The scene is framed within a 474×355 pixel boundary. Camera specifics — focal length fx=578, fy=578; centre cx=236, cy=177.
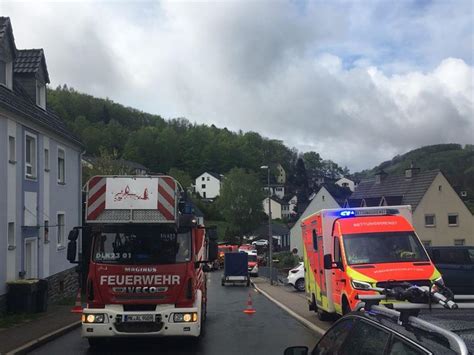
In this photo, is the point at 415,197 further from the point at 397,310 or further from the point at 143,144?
the point at 143,144

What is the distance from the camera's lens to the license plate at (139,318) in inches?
410

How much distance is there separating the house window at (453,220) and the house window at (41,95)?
37.6 meters

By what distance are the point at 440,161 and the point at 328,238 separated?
7824cm

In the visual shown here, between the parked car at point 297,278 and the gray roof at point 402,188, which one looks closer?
the parked car at point 297,278

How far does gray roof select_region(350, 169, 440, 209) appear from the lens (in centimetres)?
5059

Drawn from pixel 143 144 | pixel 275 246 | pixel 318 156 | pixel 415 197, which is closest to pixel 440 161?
pixel 275 246

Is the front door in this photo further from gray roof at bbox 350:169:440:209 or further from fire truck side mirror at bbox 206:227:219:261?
gray roof at bbox 350:169:440:209

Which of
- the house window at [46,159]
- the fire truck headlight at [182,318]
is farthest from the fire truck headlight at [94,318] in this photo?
the house window at [46,159]

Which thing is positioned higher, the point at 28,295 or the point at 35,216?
the point at 35,216

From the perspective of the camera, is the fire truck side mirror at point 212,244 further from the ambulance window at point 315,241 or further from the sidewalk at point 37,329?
the sidewalk at point 37,329

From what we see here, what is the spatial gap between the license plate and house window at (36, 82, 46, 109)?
1463 cm

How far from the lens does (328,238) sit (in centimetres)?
1318

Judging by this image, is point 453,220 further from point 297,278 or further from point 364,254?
point 364,254

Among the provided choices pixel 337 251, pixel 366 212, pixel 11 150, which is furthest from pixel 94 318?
pixel 11 150
